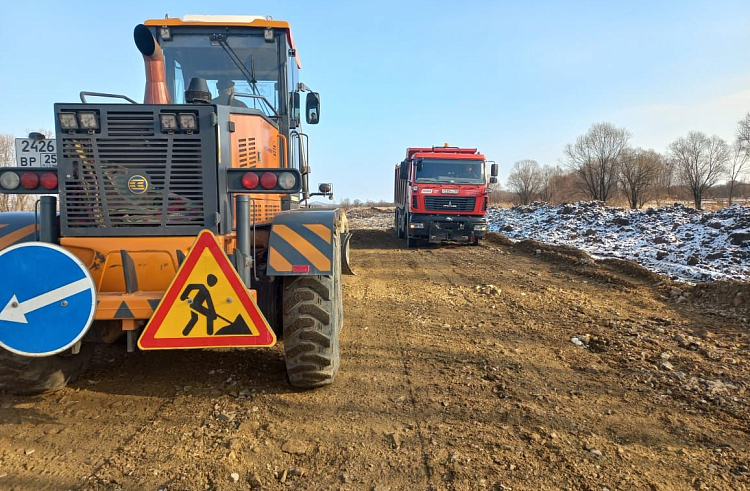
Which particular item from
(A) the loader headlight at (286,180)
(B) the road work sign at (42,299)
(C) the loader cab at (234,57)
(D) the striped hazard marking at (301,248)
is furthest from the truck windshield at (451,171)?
(B) the road work sign at (42,299)

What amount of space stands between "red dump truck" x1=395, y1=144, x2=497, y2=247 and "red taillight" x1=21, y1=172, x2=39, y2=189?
11.5 m

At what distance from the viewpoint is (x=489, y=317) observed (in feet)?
18.4

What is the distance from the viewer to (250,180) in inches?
125

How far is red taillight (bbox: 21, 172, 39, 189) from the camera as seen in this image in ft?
9.95

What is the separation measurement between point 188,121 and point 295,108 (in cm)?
262

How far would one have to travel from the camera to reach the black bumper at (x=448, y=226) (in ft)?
45.5

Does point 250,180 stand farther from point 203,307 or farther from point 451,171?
point 451,171

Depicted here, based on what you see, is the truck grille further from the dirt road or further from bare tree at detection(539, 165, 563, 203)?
bare tree at detection(539, 165, 563, 203)

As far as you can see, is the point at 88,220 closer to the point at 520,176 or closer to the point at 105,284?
the point at 105,284

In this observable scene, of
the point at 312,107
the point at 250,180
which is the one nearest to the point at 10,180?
the point at 250,180

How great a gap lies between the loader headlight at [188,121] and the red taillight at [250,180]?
46cm

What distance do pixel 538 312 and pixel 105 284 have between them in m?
4.86

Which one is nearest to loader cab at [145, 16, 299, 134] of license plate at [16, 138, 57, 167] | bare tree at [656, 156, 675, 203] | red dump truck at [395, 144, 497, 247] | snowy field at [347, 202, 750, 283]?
license plate at [16, 138, 57, 167]

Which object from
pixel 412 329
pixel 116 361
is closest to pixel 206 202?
pixel 116 361
